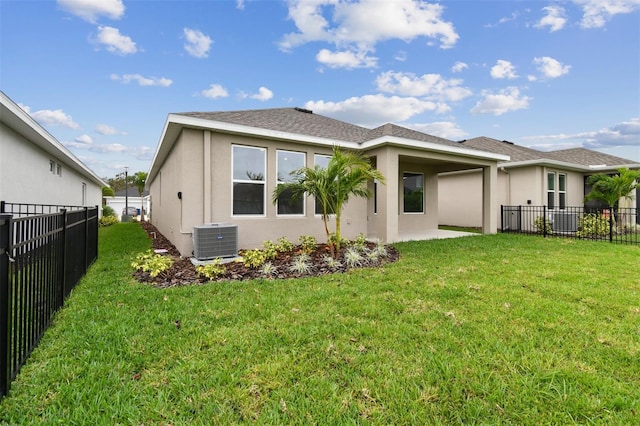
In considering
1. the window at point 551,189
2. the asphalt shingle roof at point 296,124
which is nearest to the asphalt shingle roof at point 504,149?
the window at point 551,189

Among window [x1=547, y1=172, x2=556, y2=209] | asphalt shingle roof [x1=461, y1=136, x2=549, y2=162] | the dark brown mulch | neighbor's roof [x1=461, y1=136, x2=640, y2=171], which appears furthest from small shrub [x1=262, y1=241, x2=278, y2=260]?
window [x1=547, y1=172, x2=556, y2=209]

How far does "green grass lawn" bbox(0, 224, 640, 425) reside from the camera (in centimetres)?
198

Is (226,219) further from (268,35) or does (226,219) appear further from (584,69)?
(584,69)

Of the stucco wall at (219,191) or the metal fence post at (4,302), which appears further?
the stucco wall at (219,191)

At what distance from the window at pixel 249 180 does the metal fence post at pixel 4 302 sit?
5.53 meters

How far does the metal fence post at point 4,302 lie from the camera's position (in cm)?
207

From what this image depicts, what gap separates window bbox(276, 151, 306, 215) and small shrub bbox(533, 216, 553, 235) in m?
9.77

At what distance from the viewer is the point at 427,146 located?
9.38m

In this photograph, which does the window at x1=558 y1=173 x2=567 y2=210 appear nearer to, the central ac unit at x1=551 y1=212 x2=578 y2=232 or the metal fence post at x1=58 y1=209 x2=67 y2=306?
the central ac unit at x1=551 y1=212 x2=578 y2=232

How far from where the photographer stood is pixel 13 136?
7492 mm

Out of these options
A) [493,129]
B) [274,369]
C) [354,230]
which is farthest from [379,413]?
[493,129]

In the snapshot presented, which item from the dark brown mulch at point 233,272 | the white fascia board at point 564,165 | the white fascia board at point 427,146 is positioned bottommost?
the dark brown mulch at point 233,272

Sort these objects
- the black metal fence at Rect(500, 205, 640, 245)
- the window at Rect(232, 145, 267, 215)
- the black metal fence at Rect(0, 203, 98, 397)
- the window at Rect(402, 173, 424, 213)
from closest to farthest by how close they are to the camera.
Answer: the black metal fence at Rect(0, 203, 98, 397), the window at Rect(232, 145, 267, 215), the black metal fence at Rect(500, 205, 640, 245), the window at Rect(402, 173, 424, 213)

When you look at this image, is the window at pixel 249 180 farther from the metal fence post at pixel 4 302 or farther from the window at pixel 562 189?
the window at pixel 562 189
